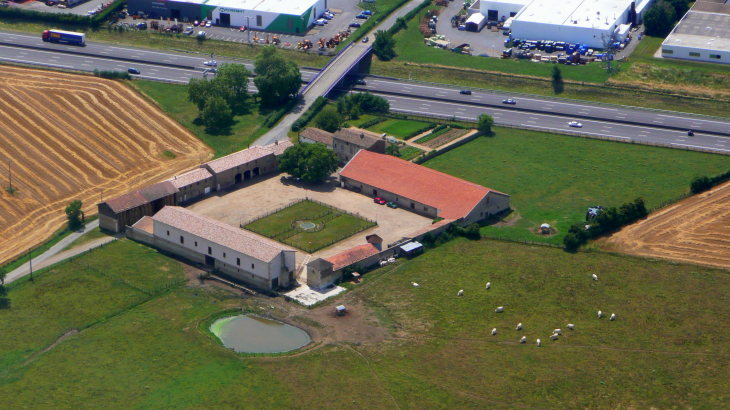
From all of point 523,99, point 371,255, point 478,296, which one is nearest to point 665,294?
point 478,296

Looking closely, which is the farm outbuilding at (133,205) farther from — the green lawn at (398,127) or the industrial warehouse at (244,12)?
the industrial warehouse at (244,12)

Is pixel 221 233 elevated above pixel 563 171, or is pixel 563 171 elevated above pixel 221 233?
pixel 221 233

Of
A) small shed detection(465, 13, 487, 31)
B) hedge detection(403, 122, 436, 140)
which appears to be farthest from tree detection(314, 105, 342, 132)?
small shed detection(465, 13, 487, 31)

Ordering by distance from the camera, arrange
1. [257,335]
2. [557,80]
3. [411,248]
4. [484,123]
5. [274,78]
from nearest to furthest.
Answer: [257,335] → [411,248] → [484,123] → [274,78] → [557,80]

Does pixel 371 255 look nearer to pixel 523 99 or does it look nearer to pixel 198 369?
pixel 198 369

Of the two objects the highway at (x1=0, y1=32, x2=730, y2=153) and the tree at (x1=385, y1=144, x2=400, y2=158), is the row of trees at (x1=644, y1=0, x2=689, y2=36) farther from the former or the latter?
the tree at (x1=385, y1=144, x2=400, y2=158)

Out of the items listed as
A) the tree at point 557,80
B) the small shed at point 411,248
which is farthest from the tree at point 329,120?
the tree at point 557,80

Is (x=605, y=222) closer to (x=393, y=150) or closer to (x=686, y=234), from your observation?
(x=686, y=234)

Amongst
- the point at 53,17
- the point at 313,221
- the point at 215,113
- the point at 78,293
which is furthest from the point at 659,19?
the point at 78,293
